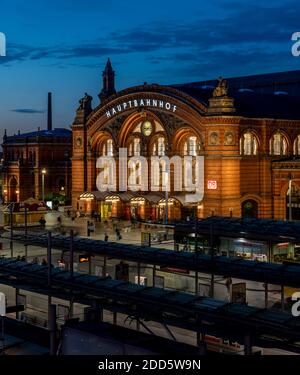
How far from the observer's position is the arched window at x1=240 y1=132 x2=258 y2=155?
2872 inches

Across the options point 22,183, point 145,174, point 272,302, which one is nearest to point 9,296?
point 272,302

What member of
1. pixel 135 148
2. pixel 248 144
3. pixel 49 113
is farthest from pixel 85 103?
pixel 49 113

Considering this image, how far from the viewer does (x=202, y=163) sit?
72.2m

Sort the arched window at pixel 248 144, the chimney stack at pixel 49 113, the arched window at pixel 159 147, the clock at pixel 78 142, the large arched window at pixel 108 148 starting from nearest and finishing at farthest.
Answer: the arched window at pixel 248 144, the arched window at pixel 159 147, the large arched window at pixel 108 148, the clock at pixel 78 142, the chimney stack at pixel 49 113

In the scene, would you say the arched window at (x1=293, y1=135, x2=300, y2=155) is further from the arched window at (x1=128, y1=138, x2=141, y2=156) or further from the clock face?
the clock face

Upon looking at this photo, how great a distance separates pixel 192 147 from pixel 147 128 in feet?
24.0

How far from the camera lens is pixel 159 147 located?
3100 inches

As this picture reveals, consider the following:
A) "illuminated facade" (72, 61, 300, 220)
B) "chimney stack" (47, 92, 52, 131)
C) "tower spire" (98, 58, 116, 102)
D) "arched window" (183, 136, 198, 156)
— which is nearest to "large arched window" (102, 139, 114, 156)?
"illuminated facade" (72, 61, 300, 220)

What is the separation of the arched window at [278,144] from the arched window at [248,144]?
2.59 meters

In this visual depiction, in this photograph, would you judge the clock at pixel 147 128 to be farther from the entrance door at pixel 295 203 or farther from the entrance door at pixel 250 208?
the entrance door at pixel 295 203

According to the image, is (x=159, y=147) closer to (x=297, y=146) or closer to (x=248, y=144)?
(x=248, y=144)

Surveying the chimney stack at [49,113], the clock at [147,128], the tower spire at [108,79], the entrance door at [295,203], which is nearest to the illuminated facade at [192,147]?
the clock at [147,128]

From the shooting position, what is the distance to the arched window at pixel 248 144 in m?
72.9

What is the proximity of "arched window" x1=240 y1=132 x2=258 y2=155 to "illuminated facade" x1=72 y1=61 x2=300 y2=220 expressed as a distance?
0.11 m
